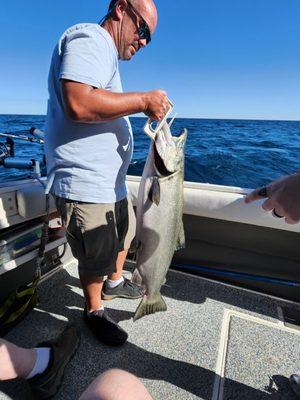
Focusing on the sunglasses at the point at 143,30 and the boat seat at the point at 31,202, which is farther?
the boat seat at the point at 31,202

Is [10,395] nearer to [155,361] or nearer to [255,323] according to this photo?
[155,361]

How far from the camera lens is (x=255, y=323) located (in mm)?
2688

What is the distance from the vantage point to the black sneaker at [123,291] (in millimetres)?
2924

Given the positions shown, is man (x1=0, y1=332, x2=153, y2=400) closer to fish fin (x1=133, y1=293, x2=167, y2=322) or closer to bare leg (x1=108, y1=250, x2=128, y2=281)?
fish fin (x1=133, y1=293, x2=167, y2=322)

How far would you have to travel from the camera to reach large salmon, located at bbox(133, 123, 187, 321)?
1898 millimetres

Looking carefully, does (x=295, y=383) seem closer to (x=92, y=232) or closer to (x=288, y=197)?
(x=288, y=197)

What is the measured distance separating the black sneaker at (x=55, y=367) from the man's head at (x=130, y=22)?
2.00 m

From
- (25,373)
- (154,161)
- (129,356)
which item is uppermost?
(154,161)

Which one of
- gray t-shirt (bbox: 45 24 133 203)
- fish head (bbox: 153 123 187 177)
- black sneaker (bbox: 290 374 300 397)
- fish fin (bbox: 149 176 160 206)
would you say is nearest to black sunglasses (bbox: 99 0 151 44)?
gray t-shirt (bbox: 45 24 133 203)

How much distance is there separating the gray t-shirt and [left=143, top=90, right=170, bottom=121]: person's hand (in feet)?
0.89

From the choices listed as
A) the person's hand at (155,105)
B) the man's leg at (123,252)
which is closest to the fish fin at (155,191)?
the person's hand at (155,105)

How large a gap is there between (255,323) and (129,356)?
1.10 metres

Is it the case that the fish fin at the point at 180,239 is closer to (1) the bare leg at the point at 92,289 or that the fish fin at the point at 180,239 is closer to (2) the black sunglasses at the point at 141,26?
(1) the bare leg at the point at 92,289

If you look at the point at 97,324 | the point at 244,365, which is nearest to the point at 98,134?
the point at 97,324
